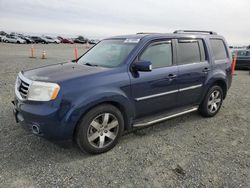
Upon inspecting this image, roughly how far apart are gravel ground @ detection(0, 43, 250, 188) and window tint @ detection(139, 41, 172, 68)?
50.7 inches

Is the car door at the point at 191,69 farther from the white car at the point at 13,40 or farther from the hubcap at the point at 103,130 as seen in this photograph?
the white car at the point at 13,40

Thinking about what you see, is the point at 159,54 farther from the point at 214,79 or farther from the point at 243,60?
the point at 243,60

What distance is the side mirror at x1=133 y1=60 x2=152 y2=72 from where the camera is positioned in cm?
331

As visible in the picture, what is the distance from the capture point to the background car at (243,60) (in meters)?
12.9

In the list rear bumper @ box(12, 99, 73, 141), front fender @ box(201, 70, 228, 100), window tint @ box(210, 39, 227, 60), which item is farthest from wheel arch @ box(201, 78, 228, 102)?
rear bumper @ box(12, 99, 73, 141)

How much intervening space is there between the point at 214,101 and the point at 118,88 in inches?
108

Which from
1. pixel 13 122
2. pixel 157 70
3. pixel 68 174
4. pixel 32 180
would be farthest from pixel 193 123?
pixel 13 122

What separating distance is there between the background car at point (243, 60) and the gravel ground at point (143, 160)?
987 cm

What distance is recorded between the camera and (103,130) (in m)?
3.30

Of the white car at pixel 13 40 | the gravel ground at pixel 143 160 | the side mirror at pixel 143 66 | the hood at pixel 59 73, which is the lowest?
the gravel ground at pixel 143 160

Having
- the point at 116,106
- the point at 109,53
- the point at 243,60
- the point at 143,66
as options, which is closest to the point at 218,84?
the point at 143,66

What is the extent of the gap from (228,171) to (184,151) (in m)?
0.69

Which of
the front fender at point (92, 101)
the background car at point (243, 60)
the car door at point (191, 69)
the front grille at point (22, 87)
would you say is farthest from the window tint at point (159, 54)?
the background car at point (243, 60)

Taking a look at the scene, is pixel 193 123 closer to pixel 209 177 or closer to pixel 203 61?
pixel 203 61
